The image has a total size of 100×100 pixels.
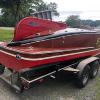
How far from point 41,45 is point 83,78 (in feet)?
4.98

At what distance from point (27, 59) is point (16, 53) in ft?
1.28

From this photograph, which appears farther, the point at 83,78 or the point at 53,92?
the point at 83,78

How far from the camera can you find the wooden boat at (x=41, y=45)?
5.98 meters

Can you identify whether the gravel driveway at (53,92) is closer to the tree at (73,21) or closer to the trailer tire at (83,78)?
the trailer tire at (83,78)

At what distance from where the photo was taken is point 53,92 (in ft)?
22.1

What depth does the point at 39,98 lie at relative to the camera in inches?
247

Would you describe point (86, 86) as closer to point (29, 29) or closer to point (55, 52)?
point (55, 52)

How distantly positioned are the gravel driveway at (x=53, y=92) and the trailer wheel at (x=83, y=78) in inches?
5.0

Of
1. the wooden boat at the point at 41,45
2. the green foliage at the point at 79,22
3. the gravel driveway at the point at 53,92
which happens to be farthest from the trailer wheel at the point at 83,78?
the green foliage at the point at 79,22

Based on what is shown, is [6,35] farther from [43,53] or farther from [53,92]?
[43,53]

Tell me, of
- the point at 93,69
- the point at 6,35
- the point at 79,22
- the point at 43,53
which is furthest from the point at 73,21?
the point at 6,35

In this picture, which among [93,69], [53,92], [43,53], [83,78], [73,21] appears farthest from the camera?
[73,21]

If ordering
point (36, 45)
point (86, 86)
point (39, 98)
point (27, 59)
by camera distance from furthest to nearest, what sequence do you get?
point (86, 86) → point (36, 45) → point (39, 98) → point (27, 59)

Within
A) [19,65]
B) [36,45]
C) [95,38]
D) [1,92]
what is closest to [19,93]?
[1,92]
